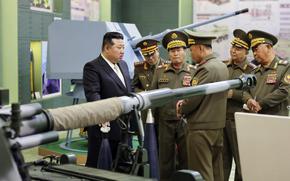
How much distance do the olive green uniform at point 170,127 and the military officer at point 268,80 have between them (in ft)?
1.88

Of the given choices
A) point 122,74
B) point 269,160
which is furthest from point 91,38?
point 269,160

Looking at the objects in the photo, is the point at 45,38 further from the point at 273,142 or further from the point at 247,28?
the point at 273,142

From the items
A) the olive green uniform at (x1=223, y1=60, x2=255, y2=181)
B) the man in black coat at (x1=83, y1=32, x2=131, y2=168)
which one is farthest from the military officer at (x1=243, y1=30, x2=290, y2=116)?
the man in black coat at (x1=83, y1=32, x2=131, y2=168)

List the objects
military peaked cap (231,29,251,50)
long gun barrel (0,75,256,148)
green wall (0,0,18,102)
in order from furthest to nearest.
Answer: green wall (0,0,18,102)
military peaked cap (231,29,251,50)
long gun barrel (0,75,256,148)

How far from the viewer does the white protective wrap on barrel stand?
3.38 feet

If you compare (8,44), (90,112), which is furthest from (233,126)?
(90,112)

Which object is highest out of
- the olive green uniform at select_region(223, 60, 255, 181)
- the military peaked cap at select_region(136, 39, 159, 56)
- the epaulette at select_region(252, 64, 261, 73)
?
the military peaked cap at select_region(136, 39, 159, 56)

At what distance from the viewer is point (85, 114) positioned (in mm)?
1107

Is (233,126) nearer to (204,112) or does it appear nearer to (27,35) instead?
(204,112)

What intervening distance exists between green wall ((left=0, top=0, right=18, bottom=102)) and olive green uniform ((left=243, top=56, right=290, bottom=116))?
9.41ft

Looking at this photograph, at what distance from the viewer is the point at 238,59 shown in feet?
15.3

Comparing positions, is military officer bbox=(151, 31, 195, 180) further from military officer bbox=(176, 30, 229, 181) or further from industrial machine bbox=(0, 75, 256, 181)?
industrial machine bbox=(0, 75, 256, 181)

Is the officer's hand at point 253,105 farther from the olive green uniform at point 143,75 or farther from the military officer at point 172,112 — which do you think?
the olive green uniform at point 143,75

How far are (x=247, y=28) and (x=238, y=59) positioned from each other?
9.26 ft
